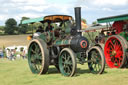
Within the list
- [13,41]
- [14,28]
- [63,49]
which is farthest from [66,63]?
[14,28]

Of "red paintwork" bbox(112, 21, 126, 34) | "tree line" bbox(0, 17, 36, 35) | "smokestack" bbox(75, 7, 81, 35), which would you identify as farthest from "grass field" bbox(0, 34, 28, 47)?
"smokestack" bbox(75, 7, 81, 35)

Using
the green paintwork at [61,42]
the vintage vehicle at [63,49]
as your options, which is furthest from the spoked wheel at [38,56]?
the green paintwork at [61,42]

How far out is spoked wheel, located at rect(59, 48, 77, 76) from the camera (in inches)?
311

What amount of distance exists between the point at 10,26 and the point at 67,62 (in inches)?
2622

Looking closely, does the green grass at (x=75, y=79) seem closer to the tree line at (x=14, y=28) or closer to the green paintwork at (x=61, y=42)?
the green paintwork at (x=61, y=42)

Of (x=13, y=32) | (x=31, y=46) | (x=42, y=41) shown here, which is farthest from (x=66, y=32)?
(x=13, y=32)

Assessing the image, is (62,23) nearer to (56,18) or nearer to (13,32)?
(56,18)

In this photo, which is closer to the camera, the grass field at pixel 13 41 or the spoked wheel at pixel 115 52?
the spoked wheel at pixel 115 52

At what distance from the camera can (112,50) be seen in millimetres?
11125

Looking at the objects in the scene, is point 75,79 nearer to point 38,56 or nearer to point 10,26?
point 38,56

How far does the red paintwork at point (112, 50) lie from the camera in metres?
10.7

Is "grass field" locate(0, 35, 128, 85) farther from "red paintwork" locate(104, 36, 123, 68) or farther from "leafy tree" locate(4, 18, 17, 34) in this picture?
"leafy tree" locate(4, 18, 17, 34)

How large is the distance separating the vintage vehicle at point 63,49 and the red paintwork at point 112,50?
5.81 ft

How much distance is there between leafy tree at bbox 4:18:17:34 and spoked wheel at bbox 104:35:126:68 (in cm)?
6055
